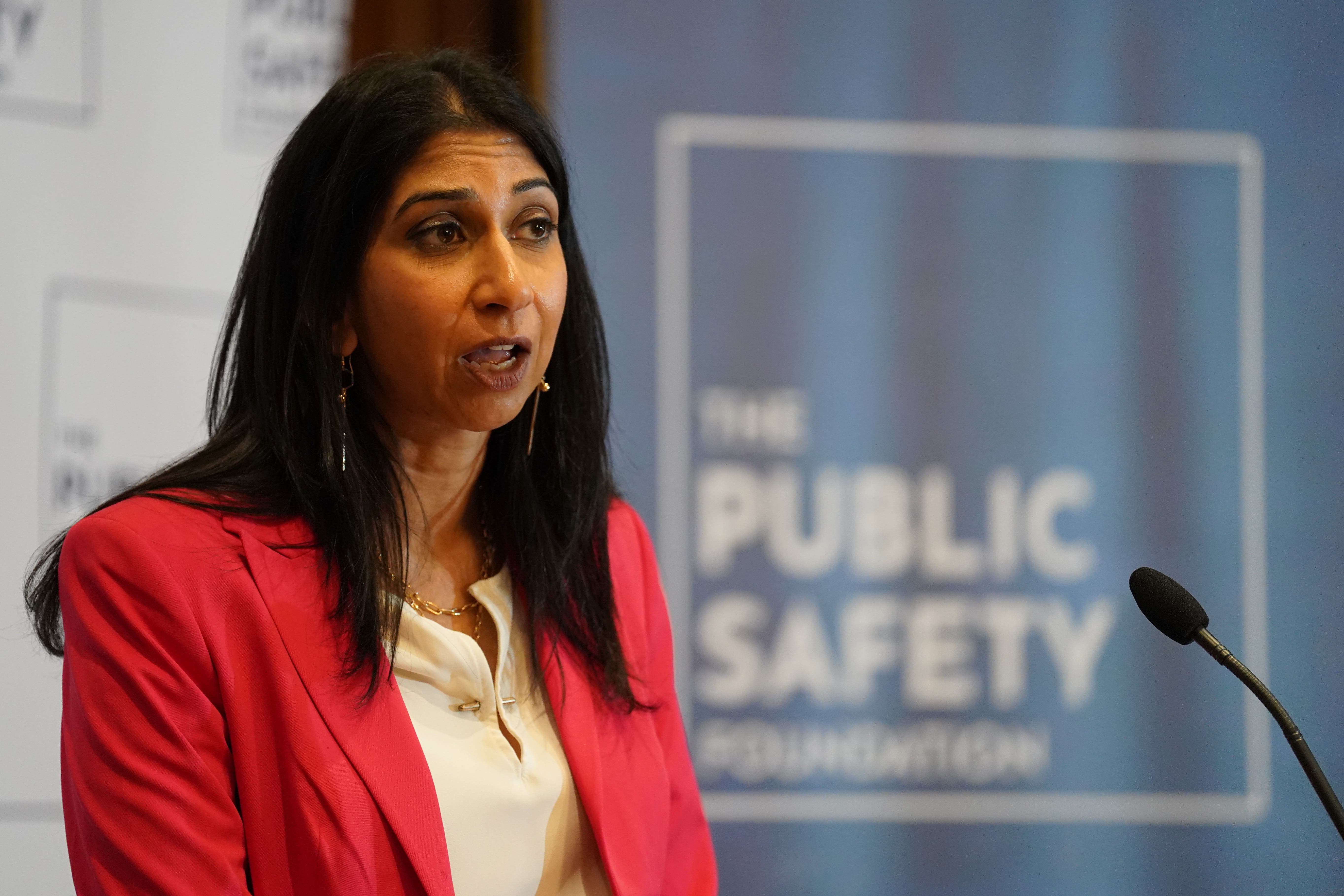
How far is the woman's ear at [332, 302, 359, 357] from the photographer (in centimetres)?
143

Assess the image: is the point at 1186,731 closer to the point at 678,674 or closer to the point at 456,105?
the point at 678,674

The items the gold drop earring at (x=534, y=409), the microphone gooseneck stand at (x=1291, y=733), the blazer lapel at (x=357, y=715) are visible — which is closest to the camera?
the microphone gooseneck stand at (x=1291, y=733)

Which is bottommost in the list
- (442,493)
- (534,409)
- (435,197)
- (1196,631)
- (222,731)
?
(222,731)

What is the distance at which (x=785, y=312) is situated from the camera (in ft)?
8.75

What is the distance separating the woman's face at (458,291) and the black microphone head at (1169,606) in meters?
0.72

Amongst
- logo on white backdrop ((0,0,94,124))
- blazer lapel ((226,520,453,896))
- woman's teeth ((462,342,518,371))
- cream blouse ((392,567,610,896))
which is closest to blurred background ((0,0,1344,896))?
logo on white backdrop ((0,0,94,124))

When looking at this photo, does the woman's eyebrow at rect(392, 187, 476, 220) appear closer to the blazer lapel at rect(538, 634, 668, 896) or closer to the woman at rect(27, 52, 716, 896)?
the woman at rect(27, 52, 716, 896)

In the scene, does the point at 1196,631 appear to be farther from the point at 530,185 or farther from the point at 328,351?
the point at 328,351

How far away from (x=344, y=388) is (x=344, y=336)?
63 millimetres

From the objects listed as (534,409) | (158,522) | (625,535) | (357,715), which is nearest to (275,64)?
(534,409)

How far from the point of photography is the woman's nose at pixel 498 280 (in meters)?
1.38

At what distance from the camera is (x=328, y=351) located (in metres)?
1.42

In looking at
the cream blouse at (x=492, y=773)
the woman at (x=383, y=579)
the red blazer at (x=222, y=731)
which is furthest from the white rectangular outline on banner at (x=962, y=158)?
the red blazer at (x=222, y=731)

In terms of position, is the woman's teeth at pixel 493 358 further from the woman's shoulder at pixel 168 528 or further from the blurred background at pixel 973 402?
the blurred background at pixel 973 402
